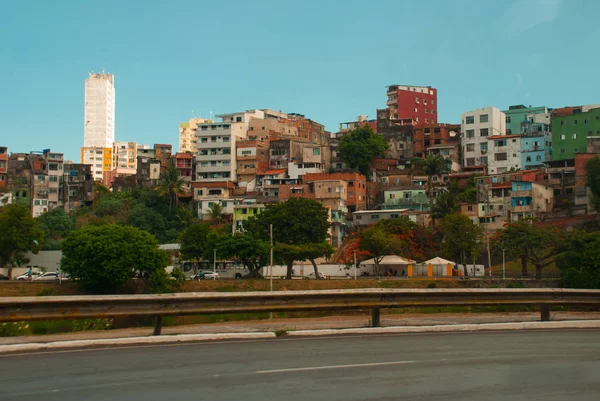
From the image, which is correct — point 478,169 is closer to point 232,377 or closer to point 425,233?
point 425,233

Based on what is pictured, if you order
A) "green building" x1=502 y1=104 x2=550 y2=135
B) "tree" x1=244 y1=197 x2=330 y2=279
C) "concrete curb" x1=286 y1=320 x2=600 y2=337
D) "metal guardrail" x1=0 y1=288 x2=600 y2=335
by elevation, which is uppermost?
"green building" x1=502 y1=104 x2=550 y2=135

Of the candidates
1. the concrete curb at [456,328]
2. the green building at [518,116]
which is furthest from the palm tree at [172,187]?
the concrete curb at [456,328]

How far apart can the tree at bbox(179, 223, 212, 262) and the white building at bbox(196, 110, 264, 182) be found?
98.3 feet

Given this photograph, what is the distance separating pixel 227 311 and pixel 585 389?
24.9 feet

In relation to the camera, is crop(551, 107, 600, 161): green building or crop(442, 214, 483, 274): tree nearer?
crop(442, 214, 483, 274): tree

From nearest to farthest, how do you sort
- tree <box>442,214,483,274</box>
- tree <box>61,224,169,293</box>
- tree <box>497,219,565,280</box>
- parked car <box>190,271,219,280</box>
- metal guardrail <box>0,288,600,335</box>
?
metal guardrail <box>0,288,600,335</box> < tree <box>61,224,169,293</box> < tree <box>497,219,565,280</box> < parked car <box>190,271,219,280</box> < tree <box>442,214,483,274</box>

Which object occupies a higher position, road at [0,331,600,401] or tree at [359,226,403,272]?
tree at [359,226,403,272]

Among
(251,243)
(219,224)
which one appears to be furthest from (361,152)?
(251,243)

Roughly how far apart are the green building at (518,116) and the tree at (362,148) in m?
20.5

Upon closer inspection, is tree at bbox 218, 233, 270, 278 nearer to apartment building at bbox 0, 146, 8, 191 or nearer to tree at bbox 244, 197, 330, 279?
tree at bbox 244, 197, 330, 279

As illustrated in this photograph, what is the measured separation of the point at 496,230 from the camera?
81.9m

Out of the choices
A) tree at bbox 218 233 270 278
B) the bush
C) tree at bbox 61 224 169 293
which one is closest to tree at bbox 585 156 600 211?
tree at bbox 218 233 270 278

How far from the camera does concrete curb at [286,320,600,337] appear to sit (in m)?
14.8

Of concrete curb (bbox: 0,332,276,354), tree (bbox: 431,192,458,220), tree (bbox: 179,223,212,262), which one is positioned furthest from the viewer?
tree (bbox: 431,192,458,220)
